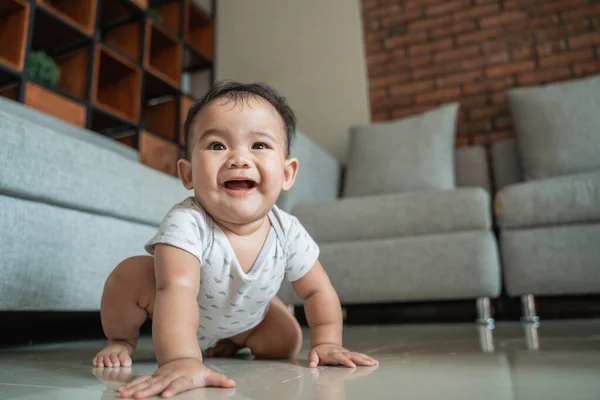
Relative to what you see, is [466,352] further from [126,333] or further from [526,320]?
[526,320]

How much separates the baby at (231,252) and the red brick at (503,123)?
183cm

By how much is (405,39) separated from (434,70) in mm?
250

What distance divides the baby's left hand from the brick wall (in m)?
1.94

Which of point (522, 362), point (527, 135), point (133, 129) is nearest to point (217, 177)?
point (522, 362)

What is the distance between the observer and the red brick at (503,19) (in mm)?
2359

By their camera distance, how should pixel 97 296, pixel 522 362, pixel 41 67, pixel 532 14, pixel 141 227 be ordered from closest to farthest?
pixel 522 362
pixel 97 296
pixel 141 227
pixel 41 67
pixel 532 14

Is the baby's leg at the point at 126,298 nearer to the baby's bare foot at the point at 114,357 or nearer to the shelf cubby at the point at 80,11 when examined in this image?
the baby's bare foot at the point at 114,357

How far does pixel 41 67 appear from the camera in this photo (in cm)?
214

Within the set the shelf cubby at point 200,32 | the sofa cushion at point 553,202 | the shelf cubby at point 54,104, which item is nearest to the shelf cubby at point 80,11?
the shelf cubby at point 54,104

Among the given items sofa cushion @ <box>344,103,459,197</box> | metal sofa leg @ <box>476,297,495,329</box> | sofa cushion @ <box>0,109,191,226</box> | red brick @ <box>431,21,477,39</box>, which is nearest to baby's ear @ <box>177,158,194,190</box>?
sofa cushion @ <box>0,109,191,226</box>

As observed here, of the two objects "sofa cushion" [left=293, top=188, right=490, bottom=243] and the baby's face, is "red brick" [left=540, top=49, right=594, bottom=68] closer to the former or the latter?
"sofa cushion" [left=293, top=188, right=490, bottom=243]

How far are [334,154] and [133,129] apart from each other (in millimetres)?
1095

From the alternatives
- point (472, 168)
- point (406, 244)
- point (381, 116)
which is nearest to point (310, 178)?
point (406, 244)

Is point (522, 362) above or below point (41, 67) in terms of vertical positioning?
below
